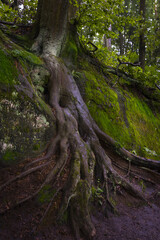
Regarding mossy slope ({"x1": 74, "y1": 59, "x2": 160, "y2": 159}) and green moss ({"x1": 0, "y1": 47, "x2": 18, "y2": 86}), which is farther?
mossy slope ({"x1": 74, "y1": 59, "x2": 160, "y2": 159})

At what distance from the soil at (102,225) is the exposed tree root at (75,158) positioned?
0.13m

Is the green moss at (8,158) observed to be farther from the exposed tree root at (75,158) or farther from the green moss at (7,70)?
the green moss at (7,70)

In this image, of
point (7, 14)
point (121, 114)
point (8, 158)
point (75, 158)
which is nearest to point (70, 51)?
point (121, 114)

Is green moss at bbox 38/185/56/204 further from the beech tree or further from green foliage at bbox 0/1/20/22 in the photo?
green foliage at bbox 0/1/20/22

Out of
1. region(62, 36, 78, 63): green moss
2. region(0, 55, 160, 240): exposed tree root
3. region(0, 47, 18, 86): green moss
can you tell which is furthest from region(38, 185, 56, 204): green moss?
region(62, 36, 78, 63): green moss

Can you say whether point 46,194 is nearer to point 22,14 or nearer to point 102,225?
point 102,225

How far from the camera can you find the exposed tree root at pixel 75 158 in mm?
2832

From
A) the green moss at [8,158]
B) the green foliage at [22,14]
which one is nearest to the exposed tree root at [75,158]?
the green moss at [8,158]

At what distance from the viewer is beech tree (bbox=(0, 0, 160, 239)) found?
2.89 m

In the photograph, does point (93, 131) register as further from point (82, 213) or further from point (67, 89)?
point (82, 213)

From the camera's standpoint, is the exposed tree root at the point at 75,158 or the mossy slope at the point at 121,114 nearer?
the exposed tree root at the point at 75,158

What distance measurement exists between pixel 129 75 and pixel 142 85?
770 millimetres

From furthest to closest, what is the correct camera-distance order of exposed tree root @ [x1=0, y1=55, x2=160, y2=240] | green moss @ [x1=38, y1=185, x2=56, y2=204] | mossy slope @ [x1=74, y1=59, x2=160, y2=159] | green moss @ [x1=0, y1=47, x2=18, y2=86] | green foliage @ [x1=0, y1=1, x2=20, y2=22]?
green foliage @ [x1=0, y1=1, x2=20, y2=22] → mossy slope @ [x1=74, y1=59, x2=160, y2=159] → green moss @ [x1=0, y1=47, x2=18, y2=86] → exposed tree root @ [x1=0, y1=55, x2=160, y2=240] → green moss @ [x1=38, y1=185, x2=56, y2=204]

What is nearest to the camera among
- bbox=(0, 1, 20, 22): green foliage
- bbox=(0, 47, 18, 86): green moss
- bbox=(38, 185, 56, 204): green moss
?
bbox=(38, 185, 56, 204): green moss
